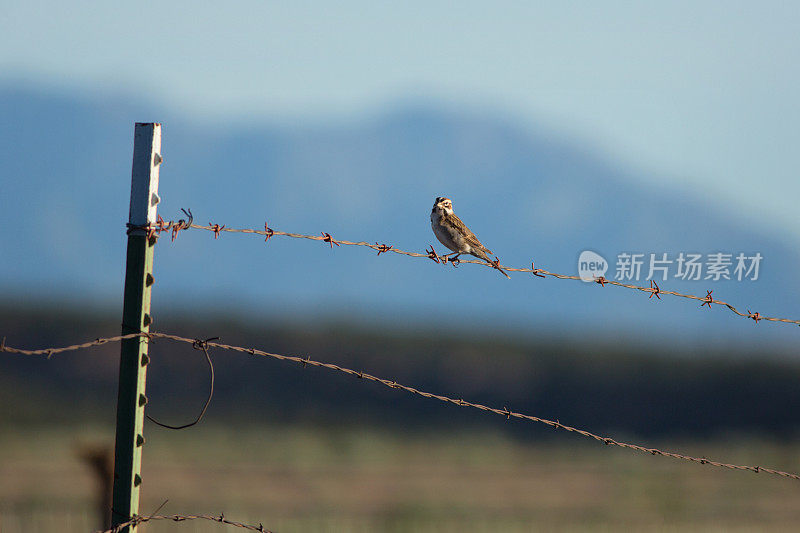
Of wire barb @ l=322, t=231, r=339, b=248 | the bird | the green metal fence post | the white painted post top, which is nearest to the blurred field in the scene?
the bird

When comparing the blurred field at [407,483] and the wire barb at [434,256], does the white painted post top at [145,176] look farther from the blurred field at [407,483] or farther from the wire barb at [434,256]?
the blurred field at [407,483]

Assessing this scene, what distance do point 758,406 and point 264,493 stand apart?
26.8 meters

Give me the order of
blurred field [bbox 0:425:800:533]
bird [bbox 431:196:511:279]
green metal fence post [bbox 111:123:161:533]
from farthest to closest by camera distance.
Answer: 1. blurred field [bbox 0:425:800:533]
2. bird [bbox 431:196:511:279]
3. green metal fence post [bbox 111:123:161:533]

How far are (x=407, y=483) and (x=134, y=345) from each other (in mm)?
21227

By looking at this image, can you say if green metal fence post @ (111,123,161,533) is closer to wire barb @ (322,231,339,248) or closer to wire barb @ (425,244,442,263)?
wire barb @ (322,231,339,248)

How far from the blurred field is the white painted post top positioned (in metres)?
7.61

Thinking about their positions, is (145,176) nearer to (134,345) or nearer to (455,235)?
(134,345)

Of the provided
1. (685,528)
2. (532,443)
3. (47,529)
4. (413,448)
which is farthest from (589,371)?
(47,529)

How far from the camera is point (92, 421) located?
36719mm

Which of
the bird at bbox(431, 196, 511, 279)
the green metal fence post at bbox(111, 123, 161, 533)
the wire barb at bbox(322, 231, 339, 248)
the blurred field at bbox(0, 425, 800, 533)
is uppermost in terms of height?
the bird at bbox(431, 196, 511, 279)

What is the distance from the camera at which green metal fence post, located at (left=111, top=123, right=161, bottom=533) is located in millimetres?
4430

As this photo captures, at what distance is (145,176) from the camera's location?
14.6ft

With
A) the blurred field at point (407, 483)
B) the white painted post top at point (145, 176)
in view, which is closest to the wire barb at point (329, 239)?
the white painted post top at point (145, 176)

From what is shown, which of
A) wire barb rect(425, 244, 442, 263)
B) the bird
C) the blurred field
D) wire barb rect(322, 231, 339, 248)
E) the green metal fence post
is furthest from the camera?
the blurred field
